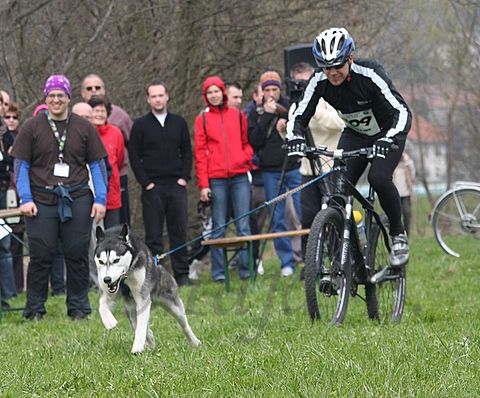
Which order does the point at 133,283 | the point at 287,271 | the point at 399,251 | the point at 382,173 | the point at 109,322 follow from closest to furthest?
the point at 109,322 → the point at 133,283 → the point at 382,173 → the point at 399,251 → the point at 287,271

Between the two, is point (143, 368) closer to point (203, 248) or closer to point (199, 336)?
point (199, 336)

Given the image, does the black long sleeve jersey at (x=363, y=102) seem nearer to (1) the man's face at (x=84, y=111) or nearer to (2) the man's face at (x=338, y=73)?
(2) the man's face at (x=338, y=73)

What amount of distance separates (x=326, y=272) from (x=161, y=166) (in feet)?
16.3

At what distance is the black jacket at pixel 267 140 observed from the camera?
40.0 feet

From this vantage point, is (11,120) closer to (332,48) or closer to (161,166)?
(161,166)

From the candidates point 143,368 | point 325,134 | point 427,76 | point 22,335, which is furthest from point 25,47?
point 427,76

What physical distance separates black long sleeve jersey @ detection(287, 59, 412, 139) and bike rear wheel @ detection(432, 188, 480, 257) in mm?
6144

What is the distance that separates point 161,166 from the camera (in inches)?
461

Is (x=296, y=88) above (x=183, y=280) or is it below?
above

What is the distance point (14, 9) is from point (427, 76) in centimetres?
1899

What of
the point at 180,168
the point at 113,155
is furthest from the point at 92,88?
the point at 180,168

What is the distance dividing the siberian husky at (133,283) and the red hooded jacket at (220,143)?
170 inches

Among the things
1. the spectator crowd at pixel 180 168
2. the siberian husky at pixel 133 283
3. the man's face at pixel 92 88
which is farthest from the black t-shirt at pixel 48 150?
the man's face at pixel 92 88

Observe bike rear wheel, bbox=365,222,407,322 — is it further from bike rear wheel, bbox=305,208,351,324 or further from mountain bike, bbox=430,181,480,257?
mountain bike, bbox=430,181,480,257
